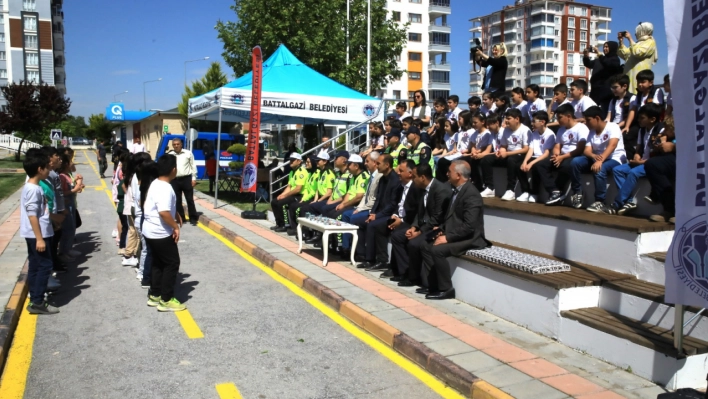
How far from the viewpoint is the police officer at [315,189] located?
1148 cm

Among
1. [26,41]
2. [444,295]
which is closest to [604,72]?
[444,295]

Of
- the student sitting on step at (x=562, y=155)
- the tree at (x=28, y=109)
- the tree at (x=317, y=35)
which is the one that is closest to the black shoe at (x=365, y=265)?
the student sitting on step at (x=562, y=155)

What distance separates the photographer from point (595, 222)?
6434mm

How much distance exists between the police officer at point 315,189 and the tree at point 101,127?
61.4m

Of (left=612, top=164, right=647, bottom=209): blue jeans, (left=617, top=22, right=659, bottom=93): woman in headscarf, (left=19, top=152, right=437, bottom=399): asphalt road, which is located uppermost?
(left=617, top=22, right=659, bottom=93): woman in headscarf

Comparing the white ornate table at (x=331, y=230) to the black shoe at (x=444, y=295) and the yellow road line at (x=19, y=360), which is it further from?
the yellow road line at (x=19, y=360)

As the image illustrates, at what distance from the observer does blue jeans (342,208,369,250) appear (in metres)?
9.37

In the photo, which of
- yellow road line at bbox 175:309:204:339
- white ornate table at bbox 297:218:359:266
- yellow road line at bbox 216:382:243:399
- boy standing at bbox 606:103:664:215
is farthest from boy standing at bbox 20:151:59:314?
boy standing at bbox 606:103:664:215

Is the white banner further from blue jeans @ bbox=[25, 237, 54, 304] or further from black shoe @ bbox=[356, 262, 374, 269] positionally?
blue jeans @ bbox=[25, 237, 54, 304]

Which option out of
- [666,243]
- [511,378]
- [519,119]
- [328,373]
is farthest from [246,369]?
[519,119]

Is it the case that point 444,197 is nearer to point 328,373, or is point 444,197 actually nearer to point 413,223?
point 413,223

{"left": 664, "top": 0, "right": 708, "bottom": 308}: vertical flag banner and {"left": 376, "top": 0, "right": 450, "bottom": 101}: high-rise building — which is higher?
{"left": 376, "top": 0, "right": 450, "bottom": 101}: high-rise building

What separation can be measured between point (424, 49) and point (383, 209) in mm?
74947

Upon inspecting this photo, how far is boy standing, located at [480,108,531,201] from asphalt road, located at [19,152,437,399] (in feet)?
12.6
